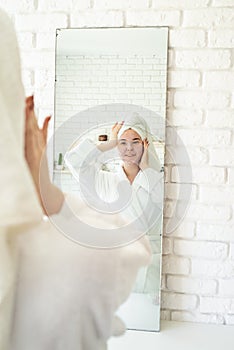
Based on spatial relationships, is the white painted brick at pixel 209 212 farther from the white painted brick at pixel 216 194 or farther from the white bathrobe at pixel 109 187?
the white bathrobe at pixel 109 187

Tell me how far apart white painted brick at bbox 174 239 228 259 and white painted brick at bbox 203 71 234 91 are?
0.49m

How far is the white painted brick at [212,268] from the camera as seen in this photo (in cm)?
132

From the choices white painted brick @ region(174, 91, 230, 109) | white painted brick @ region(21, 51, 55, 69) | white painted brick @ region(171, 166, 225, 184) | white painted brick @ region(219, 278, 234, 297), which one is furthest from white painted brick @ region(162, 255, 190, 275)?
white painted brick @ region(21, 51, 55, 69)

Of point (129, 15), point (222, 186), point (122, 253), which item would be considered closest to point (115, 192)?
point (122, 253)

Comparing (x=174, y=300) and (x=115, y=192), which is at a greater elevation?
(x=115, y=192)

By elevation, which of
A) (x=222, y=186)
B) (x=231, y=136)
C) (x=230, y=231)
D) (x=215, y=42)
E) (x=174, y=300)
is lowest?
(x=174, y=300)

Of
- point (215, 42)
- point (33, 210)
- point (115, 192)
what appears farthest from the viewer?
point (215, 42)

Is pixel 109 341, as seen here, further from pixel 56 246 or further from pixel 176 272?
pixel 176 272

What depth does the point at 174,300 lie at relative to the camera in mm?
1340

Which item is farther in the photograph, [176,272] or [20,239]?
[176,272]

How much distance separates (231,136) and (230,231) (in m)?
0.30

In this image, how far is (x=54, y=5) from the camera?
1367 mm

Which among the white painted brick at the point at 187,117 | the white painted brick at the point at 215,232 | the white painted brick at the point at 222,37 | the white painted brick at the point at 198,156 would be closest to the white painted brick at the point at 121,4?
the white painted brick at the point at 222,37

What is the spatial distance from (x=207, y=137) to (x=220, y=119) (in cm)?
7
